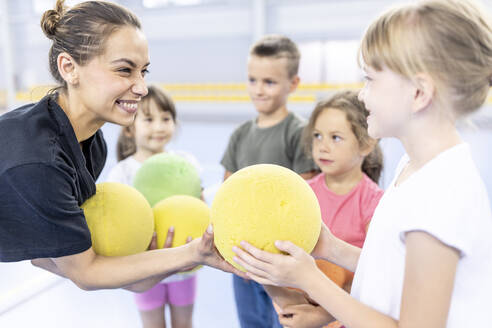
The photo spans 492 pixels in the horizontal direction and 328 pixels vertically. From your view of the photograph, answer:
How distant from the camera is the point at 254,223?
773 mm

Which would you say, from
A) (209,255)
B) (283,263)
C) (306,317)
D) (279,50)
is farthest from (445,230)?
(279,50)

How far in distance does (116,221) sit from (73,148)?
217 millimetres

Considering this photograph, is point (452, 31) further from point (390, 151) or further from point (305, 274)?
point (390, 151)

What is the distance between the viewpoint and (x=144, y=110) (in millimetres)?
1836

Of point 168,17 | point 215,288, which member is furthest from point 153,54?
A: point 215,288

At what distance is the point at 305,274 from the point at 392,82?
15.8 inches

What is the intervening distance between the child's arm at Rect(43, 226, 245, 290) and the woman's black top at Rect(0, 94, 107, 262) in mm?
65

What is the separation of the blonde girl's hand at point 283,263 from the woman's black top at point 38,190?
0.42 m

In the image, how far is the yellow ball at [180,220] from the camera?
1.16 meters

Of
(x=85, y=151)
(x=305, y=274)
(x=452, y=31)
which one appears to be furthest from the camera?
(x=85, y=151)

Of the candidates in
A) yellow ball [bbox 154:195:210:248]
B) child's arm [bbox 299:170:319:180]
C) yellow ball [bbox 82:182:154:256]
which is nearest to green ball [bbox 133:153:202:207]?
yellow ball [bbox 154:195:210:248]

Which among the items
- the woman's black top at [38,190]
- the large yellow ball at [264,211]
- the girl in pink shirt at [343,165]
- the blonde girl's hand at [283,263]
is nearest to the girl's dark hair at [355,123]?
the girl in pink shirt at [343,165]

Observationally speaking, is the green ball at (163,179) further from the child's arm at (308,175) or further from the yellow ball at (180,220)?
the child's arm at (308,175)

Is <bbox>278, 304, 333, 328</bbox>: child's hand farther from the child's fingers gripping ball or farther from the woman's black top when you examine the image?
the woman's black top
